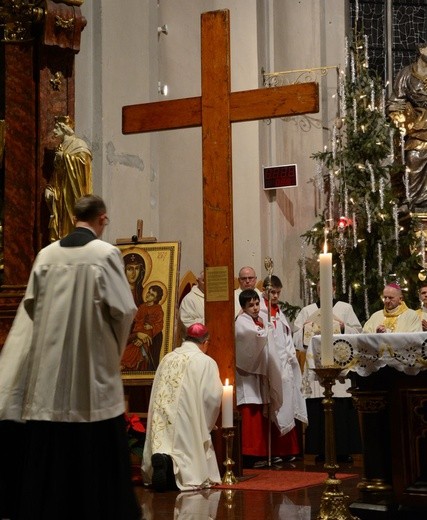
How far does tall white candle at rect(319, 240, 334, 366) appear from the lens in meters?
5.52

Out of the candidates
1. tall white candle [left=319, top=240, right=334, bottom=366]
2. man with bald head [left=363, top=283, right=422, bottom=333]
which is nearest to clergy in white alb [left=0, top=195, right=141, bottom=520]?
tall white candle [left=319, top=240, right=334, bottom=366]

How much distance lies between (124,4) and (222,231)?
154 inches

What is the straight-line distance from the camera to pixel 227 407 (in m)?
8.37

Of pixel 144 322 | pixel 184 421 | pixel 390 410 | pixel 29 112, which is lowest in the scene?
pixel 184 421

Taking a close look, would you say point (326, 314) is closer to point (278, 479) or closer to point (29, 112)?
point (278, 479)

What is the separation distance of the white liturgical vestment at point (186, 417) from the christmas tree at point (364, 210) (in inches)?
209

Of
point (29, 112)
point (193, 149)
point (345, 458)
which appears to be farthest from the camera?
point (193, 149)

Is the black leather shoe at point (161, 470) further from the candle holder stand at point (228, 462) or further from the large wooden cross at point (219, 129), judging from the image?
the large wooden cross at point (219, 129)

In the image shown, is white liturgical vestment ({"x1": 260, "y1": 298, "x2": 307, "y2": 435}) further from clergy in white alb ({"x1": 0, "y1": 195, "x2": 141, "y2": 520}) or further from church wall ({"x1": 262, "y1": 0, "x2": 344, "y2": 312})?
clergy in white alb ({"x1": 0, "y1": 195, "x2": 141, "y2": 520})

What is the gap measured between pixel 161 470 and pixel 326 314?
2.95 m

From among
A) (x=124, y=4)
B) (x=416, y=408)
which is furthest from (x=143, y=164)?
(x=416, y=408)

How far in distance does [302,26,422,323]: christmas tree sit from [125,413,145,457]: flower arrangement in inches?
198

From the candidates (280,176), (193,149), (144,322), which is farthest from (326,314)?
(280,176)

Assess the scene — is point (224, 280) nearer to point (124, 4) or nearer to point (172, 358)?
point (172, 358)
